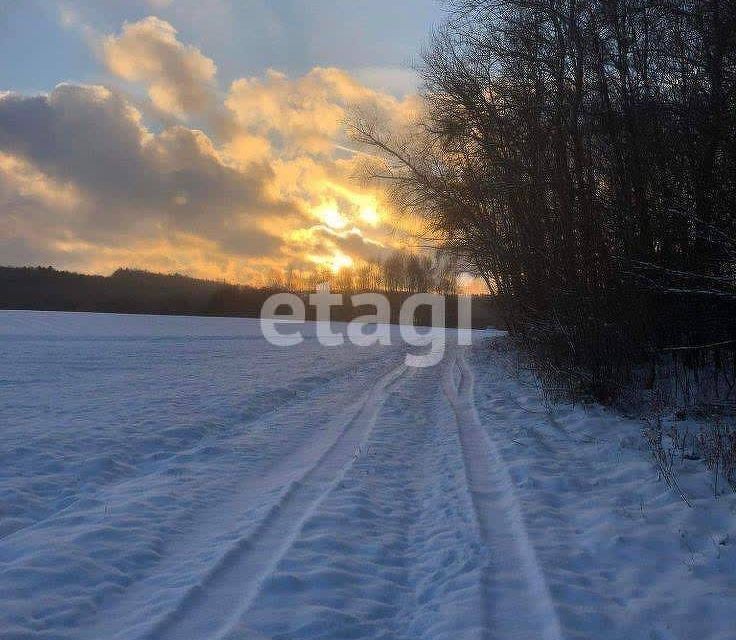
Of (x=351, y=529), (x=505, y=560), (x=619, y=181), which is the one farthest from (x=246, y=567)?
(x=619, y=181)

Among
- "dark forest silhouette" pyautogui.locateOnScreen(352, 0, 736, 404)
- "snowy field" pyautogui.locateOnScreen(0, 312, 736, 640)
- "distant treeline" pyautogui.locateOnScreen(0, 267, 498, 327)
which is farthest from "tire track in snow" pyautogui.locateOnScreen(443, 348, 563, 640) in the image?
"distant treeline" pyautogui.locateOnScreen(0, 267, 498, 327)

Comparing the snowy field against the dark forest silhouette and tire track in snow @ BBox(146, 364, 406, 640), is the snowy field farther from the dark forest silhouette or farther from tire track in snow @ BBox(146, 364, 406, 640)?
the dark forest silhouette

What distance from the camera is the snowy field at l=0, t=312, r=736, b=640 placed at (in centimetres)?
353

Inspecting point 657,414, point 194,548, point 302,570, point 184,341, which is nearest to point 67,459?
point 194,548

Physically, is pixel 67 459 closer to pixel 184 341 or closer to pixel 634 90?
pixel 634 90

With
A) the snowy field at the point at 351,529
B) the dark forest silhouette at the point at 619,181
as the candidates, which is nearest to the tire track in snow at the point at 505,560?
the snowy field at the point at 351,529

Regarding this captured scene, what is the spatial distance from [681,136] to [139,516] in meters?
10.3

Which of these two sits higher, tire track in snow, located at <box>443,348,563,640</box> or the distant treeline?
the distant treeline

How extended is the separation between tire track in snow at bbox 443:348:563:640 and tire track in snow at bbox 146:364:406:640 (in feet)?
5.31

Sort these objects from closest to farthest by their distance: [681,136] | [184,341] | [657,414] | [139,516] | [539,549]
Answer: [539,549] < [139,516] < [657,414] < [681,136] < [184,341]

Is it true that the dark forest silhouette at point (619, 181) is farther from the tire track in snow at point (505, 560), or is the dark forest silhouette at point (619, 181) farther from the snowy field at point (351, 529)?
the tire track in snow at point (505, 560)

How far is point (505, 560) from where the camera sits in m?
4.32

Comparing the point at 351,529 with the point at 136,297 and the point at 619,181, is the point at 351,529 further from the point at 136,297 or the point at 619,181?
the point at 136,297

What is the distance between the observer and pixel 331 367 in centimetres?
1870
